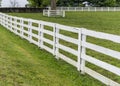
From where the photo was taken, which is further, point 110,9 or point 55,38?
point 110,9

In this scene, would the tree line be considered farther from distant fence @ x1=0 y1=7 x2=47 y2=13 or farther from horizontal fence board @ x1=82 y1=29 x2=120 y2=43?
horizontal fence board @ x1=82 y1=29 x2=120 y2=43

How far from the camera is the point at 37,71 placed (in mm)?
9273

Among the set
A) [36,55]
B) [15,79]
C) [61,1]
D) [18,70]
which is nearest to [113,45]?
[36,55]

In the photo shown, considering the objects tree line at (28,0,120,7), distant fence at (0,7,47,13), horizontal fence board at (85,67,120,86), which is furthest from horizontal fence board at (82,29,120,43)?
tree line at (28,0,120,7)

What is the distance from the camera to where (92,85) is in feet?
25.9

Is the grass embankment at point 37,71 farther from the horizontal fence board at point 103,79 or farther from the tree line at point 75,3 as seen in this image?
the tree line at point 75,3

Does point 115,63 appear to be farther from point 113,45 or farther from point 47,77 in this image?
point 113,45

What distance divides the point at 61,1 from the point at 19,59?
69.3 m

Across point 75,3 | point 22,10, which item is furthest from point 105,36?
point 75,3

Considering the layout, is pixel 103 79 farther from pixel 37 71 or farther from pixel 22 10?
pixel 22 10

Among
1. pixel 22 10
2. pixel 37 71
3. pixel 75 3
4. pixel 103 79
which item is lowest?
pixel 22 10

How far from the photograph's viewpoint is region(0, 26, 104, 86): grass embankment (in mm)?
8016

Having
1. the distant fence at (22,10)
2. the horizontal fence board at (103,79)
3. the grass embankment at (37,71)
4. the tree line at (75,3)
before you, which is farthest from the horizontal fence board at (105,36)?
the tree line at (75,3)

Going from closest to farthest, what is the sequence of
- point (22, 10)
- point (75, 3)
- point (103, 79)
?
1. point (103, 79)
2. point (22, 10)
3. point (75, 3)
